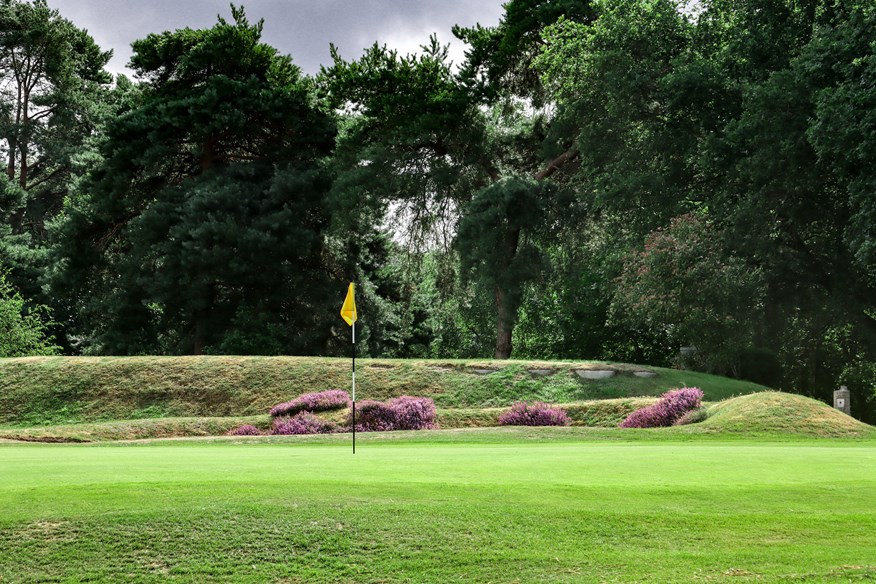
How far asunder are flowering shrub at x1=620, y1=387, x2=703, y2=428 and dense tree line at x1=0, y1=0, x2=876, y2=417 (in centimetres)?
618

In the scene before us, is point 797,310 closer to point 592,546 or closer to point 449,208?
point 449,208

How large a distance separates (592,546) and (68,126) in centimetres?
4739

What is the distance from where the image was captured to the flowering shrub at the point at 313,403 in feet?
69.8

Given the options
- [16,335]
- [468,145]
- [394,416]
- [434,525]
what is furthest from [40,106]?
[434,525]

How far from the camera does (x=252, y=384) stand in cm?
2392

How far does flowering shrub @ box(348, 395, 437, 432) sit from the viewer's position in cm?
2088

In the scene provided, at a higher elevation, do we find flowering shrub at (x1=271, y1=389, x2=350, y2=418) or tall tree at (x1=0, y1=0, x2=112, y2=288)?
tall tree at (x1=0, y1=0, x2=112, y2=288)

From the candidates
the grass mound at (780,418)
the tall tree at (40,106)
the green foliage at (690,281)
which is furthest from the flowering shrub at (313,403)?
the tall tree at (40,106)

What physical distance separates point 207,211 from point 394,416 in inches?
616

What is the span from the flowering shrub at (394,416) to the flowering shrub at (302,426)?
2.11 feet

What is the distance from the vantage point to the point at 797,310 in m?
28.9

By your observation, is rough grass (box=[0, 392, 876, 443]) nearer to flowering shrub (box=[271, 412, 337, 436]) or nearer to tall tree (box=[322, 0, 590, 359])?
flowering shrub (box=[271, 412, 337, 436])

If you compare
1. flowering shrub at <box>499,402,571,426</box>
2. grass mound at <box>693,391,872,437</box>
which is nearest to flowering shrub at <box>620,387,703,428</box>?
grass mound at <box>693,391,872,437</box>

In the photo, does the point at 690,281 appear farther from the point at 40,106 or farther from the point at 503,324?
the point at 40,106
